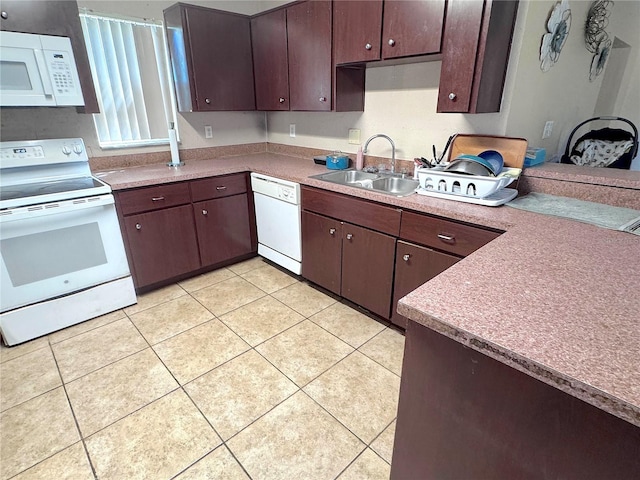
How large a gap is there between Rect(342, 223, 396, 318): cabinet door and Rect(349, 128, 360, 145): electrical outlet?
35.2 inches

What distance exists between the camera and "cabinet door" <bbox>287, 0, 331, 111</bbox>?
2309 mm

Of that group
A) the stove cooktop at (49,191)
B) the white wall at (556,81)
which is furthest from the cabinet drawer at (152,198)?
the white wall at (556,81)

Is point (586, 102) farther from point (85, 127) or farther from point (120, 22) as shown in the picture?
point (85, 127)

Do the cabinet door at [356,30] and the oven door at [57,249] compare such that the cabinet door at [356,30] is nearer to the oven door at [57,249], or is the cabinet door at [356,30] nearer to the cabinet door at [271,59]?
the cabinet door at [271,59]

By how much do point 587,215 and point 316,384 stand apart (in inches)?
59.1

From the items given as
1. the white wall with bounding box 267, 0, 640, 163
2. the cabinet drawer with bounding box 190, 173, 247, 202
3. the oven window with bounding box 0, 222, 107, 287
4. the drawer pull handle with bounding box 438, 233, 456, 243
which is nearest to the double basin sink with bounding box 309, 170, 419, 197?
the white wall with bounding box 267, 0, 640, 163

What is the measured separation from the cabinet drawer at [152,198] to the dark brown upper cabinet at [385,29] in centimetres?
145

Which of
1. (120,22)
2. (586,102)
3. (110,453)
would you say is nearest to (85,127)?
(120,22)

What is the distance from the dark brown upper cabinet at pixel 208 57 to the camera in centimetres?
256


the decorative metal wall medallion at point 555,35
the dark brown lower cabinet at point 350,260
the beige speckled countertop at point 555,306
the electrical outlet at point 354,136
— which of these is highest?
the decorative metal wall medallion at point 555,35

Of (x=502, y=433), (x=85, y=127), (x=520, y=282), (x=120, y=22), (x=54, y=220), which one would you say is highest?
(x=120, y=22)

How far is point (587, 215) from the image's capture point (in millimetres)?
1486

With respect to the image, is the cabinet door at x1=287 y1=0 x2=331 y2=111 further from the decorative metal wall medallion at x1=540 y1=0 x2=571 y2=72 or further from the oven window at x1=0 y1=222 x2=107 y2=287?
the oven window at x1=0 y1=222 x2=107 y2=287

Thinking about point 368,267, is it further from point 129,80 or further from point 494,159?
point 129,80
